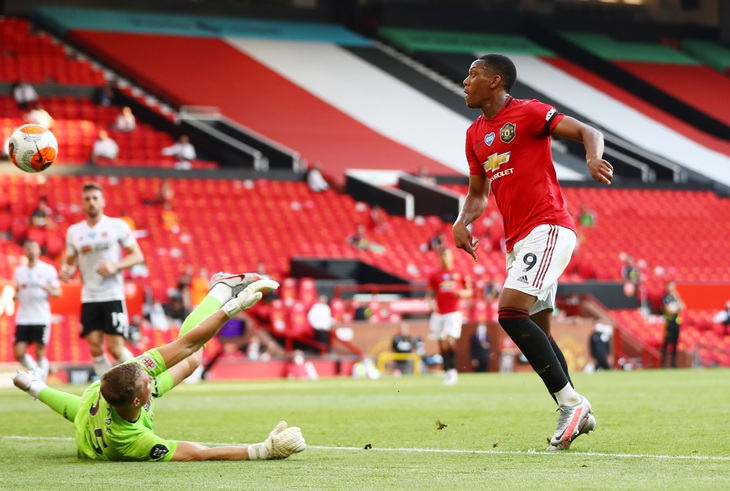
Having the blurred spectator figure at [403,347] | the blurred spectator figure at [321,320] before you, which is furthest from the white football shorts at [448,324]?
the blurred spectator figure at [321,320]

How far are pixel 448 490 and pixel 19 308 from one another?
11556 mm

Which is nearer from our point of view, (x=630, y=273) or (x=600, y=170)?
(x=600, y=170)

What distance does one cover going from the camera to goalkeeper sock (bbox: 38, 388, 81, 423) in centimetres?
734

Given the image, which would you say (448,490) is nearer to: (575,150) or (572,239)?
(572,239)

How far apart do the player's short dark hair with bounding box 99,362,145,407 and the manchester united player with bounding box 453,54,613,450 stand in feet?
7.25

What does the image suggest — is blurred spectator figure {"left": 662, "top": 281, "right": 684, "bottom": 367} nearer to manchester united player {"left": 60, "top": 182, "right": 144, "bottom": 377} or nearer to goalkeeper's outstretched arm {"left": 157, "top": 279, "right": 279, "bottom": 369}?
manchester united player {"left": 60, "top": 182, "right": 144, "bottom": 377}

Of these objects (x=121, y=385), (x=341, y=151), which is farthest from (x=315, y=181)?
(x=121, y=385)

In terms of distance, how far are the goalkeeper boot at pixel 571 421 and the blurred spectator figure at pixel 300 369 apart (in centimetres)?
1584

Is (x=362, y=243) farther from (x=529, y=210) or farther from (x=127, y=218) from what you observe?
(x=529, y=210)

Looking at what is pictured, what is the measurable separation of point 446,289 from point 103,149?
13031 mm

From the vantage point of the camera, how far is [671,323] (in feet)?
85.7

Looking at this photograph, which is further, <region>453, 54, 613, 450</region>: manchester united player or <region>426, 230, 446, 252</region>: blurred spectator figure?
<region>426, 230, 446, 252</region>: blurred spectator figure

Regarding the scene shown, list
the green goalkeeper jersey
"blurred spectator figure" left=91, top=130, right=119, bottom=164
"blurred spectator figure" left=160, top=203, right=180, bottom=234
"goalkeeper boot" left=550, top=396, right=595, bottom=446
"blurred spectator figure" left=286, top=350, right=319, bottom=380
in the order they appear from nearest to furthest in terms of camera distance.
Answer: the green goalkeeper jersey < "goalkeeper boot" left=550, top=396, right=595, bottom=446 < "blurred spectator figure" left=286, top=350, right=319, bottom=380 < "blurred spectator figure" left=160, top=203, right=180, bottom=234 < "blurred spectator figure" left=91, top=130, right=119, bottom=164

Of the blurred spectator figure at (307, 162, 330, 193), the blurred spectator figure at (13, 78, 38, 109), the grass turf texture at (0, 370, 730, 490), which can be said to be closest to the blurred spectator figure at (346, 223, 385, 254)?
the blurred spectator figure at (307, 162, 330, 193)
